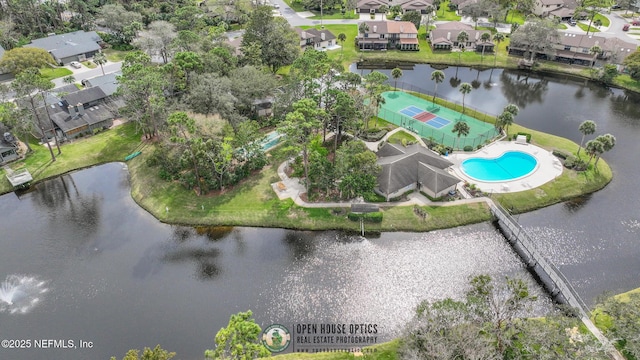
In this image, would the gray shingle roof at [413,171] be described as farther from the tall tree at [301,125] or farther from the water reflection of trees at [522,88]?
the water reflection of trees at [522,88]

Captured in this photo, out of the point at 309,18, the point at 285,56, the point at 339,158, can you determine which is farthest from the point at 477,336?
the point at 309,18

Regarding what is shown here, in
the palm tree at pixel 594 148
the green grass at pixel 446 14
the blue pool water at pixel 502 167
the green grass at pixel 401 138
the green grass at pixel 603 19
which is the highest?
the green grass at pixel 446 14

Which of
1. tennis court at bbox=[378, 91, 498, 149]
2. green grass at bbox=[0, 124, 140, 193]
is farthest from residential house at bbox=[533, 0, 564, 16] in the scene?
green grass at bbox=[0, 124, 140, 193]

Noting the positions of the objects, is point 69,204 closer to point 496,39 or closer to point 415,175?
point 415,175

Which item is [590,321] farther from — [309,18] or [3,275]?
[309,18]

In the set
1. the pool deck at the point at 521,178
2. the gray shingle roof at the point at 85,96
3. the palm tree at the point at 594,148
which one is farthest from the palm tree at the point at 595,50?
the gray shingle roof at the point at 85,96

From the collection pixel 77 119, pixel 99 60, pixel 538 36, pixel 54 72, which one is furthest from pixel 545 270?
pixel 54 72
